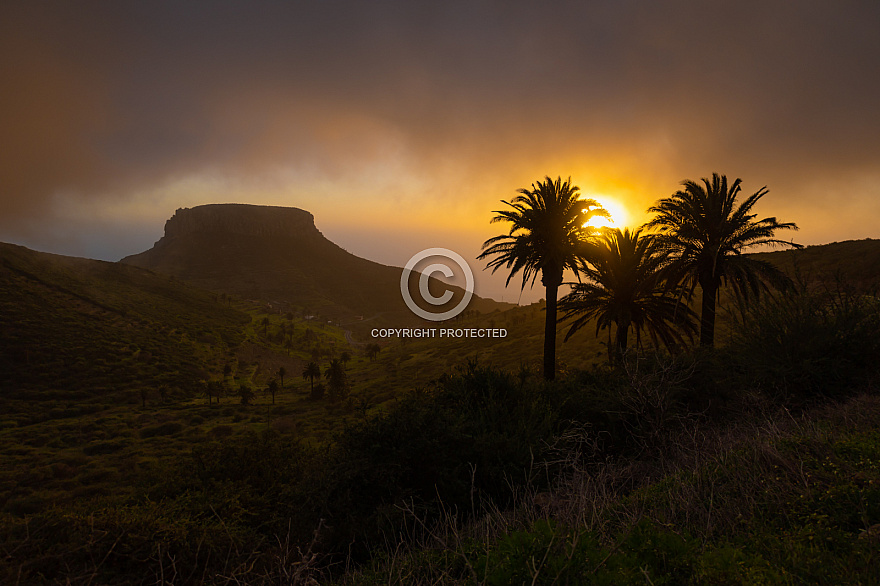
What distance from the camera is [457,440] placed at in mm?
10422

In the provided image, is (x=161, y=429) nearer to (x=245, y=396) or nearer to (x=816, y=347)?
(x=245, y=396)

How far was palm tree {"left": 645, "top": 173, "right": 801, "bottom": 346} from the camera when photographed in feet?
60.3

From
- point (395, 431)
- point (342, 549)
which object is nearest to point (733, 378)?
point (395, 431)

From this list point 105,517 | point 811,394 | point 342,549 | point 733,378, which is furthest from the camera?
point 733,378

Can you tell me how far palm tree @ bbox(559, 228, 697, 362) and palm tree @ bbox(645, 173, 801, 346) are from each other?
0.85 m

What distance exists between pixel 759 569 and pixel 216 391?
80.1 meters

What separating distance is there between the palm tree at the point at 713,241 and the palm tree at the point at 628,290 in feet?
2.78

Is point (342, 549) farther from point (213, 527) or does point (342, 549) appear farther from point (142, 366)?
point (142, 366)

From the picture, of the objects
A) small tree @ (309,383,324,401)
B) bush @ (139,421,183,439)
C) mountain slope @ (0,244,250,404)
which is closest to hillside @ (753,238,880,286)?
small tree @ (309,383,324,401)

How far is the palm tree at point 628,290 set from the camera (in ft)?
65.9

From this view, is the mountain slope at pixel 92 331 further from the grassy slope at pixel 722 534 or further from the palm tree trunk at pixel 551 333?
the grassy slope at pixel 722 534

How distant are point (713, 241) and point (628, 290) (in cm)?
442

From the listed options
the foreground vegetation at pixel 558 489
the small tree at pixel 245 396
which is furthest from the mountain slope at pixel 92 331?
the foreground vegetation at pixel 558 489

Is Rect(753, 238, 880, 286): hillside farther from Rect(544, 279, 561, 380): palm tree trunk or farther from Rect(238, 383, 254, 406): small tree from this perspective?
Rect(238, 383, 254, 406): small tree
